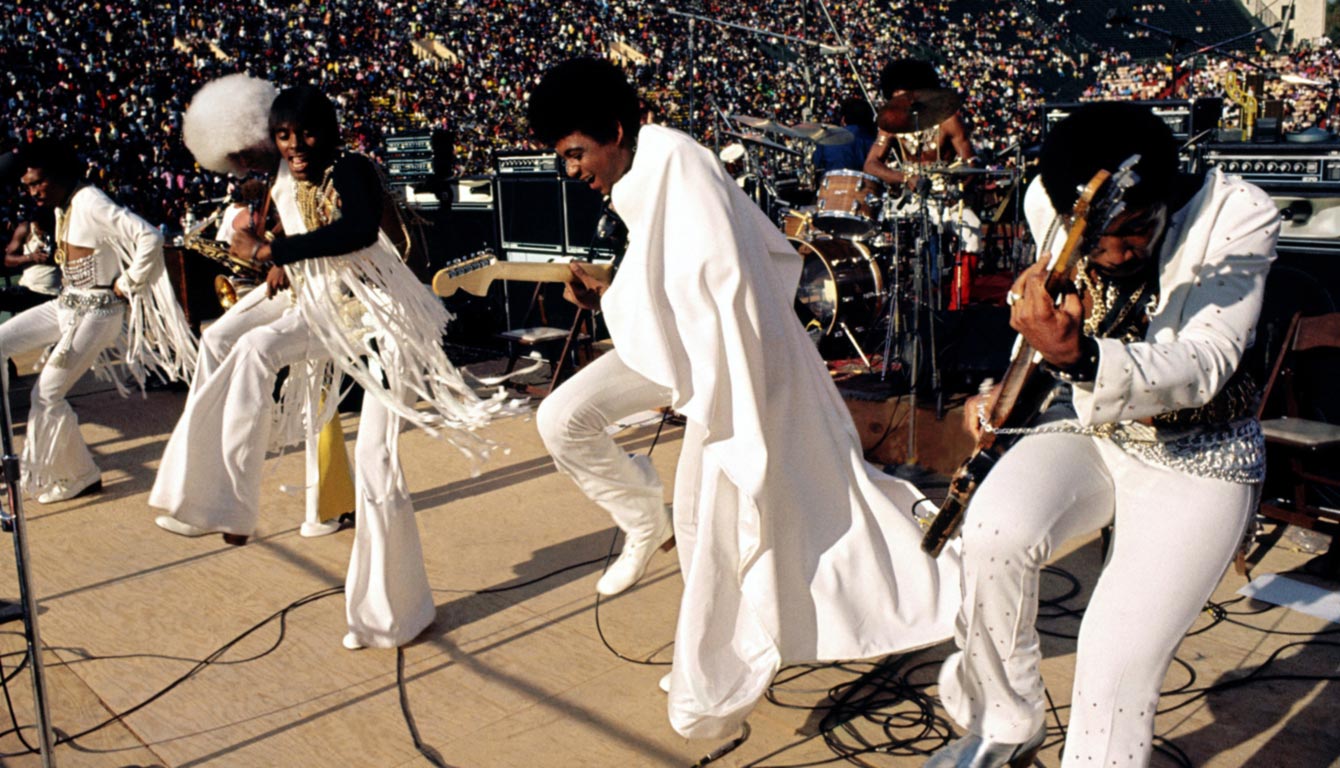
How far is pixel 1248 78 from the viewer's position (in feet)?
30.2

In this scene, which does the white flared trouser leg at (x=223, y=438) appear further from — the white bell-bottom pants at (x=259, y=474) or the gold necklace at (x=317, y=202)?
the gold necklace at (x=317, y=202)

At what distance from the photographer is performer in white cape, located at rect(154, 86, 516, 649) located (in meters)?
3.69

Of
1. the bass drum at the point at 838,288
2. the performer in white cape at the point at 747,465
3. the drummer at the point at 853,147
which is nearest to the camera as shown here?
the performer in white cape at the point at 747,465

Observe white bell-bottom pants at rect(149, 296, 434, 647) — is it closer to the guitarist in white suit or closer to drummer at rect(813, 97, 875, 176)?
the guitarist in white suit

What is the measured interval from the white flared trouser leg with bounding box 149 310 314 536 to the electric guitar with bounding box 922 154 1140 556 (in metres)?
2.49

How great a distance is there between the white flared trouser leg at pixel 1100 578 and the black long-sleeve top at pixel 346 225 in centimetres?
224

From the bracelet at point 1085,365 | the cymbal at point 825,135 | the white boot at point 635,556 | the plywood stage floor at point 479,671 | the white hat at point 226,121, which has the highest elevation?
the white hat at point 226,121

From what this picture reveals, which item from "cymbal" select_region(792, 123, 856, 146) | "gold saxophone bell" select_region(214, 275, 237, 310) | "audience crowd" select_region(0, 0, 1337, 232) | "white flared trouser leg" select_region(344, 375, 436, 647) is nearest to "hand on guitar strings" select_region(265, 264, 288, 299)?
"white flared trouser leg" select_region(344, 375, 436, 647)

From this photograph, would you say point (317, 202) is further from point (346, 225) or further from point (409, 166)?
point (409, 166)

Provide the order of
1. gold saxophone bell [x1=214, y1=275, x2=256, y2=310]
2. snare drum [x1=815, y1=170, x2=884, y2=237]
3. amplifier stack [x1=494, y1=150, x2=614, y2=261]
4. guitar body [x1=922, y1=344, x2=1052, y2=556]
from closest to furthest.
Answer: guitar body [x1=922, y1=344, x2=1052, y2=556] → gold saxophone bell [x1=214, y1=275, x2=256, y2=310] → snare drum [x1=815, y1=170, x2=884, y2=237] → amplifier stack [x1=494, y1=150, x2=614, y2=261]

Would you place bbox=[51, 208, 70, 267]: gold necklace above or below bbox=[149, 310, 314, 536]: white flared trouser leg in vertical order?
above

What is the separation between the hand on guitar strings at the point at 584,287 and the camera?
3996 mm

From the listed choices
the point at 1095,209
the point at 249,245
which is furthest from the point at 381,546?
the point at 1095,209

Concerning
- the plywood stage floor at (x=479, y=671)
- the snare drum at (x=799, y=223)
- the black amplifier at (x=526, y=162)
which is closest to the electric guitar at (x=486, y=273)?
the plywood stage floor at (x=479, y=671)
